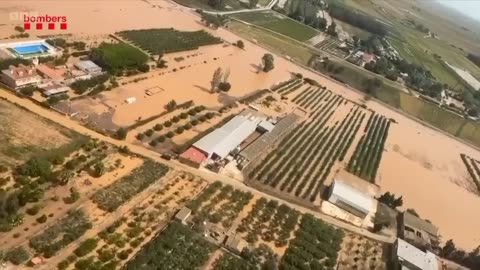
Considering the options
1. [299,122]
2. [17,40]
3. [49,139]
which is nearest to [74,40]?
Result: [17,40]

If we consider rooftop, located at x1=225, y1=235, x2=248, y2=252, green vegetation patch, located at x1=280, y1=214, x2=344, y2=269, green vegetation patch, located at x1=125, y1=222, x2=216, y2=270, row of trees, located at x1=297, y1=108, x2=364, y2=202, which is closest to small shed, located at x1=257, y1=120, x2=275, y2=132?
row of trees, located at x1=297, y1=108, x2=364, y2=202

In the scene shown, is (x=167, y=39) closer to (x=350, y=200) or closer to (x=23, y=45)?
(x=23, y=45)

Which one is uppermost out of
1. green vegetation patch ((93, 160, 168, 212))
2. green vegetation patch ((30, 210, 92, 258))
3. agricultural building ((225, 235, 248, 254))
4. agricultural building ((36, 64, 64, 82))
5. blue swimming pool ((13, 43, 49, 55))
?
blue swimming pool ((13, 43, 49, 55))

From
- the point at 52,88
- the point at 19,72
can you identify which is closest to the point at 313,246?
the point at 52,88

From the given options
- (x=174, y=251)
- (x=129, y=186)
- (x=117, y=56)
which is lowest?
(x=174, y=251)

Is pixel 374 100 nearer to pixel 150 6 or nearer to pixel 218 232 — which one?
pixel 150 6

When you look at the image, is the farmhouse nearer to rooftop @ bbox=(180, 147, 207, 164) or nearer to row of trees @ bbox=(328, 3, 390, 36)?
rooftop @ bbox=(180, 147, 207, 164)

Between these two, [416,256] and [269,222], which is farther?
[416,256]

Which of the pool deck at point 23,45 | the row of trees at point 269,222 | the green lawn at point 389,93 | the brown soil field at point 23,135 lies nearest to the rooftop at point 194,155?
the row of trees at point 269,222

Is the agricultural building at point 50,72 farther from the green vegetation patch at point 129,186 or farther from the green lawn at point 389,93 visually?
the green lawn at point 389,93
